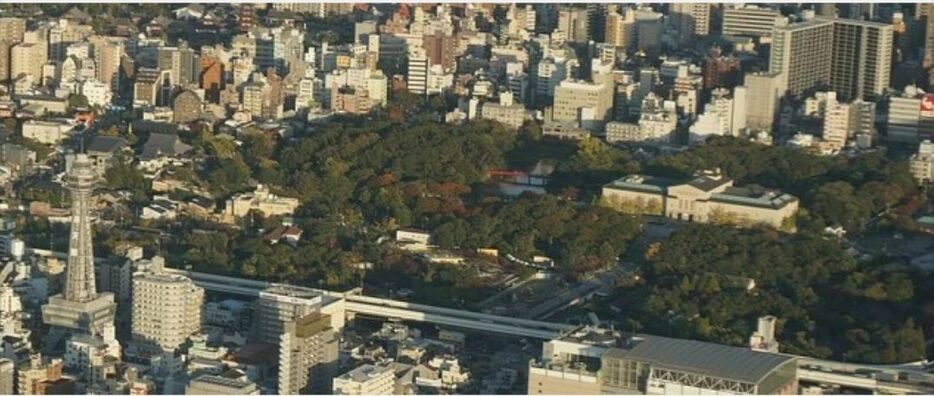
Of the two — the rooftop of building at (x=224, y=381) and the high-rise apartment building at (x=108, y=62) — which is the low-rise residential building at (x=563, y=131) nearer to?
the high-rise apartment building at (x=108, y=62)

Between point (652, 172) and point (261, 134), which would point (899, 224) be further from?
point (261, 134)

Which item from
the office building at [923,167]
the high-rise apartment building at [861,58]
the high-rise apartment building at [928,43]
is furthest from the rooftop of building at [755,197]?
the high-rise apartment building at [928,43]

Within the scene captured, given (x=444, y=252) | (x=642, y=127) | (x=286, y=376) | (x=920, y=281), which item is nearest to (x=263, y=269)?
(x=444, y=252)

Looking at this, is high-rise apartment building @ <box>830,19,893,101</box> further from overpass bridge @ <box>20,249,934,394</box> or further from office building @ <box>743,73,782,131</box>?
overpass bridge @ <box>20,249,934,394</box>

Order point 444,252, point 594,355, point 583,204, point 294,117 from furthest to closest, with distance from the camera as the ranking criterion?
point 294,117, point 583,204, point 444,252, point 594,355

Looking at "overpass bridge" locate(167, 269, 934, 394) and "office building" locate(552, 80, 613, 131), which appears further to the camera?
"office building" locate(552, 80, 613, 131)

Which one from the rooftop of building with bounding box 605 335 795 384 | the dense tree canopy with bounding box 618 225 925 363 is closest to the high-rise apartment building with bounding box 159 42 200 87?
the dense tree canopy with bounding box 618 225 925 363

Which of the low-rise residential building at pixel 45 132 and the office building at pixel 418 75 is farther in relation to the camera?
the office building at pixel 418 75
